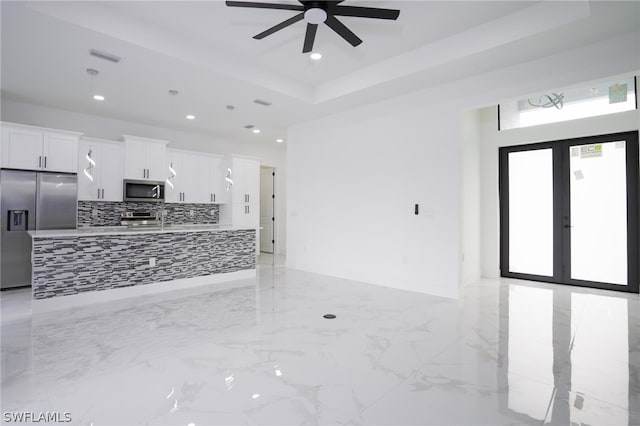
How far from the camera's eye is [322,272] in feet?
19.5

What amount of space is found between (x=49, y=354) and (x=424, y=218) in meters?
4.36

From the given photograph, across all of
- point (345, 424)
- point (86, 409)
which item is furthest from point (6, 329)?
point (345, 424)

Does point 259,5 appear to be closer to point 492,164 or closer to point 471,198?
point 471,198

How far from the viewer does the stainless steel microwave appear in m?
6.01

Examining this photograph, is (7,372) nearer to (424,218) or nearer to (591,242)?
(424,218)

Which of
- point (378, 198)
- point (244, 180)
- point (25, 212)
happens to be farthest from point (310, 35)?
point (25, 212)

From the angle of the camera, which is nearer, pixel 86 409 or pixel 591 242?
pixel 86 409

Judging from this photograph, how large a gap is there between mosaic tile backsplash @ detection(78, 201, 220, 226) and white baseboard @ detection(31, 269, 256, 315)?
8.47 feet

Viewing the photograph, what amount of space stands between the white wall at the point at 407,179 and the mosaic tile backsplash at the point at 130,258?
58.6 inches

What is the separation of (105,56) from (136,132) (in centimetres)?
324

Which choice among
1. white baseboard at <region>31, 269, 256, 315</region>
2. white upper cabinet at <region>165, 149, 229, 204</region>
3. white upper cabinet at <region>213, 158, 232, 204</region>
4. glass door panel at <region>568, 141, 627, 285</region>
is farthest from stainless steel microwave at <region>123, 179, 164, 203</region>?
glass door panel at <region>568, 141, 627, 285</region>

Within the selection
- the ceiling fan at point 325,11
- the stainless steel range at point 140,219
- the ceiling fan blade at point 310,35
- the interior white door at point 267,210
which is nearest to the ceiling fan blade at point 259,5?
the ceiling fan at point 325,11

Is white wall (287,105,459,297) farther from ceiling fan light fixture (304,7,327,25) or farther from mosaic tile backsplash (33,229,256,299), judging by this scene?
ceiling fan light fixture (304,7,327,25)

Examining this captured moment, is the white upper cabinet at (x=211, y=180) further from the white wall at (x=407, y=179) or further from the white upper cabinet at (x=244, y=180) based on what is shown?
the white wall at (x=407, y=179)
